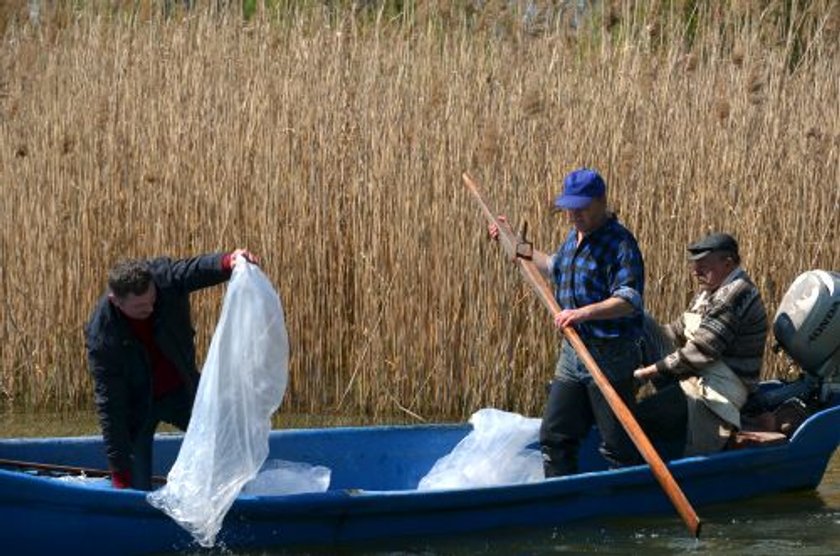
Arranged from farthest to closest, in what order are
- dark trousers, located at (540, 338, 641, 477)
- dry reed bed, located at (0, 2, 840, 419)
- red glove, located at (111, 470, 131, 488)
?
dry reed bed, located at (0, 2, 840, 419), dark trousers, located at (540, 338, 641, 477), red glove, located at (111, 470, 131, 488)

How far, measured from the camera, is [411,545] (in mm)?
7043

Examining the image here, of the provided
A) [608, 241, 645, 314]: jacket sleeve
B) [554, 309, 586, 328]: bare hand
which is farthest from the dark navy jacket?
[608, 241, 645, 314]: jacket sleeve

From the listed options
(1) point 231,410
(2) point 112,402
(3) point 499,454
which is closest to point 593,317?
(3) point 499,454

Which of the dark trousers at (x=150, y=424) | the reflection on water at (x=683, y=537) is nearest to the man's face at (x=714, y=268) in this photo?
the reflection on water at (x=683, y=537)

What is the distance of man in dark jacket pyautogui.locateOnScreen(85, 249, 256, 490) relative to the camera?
6676 mm

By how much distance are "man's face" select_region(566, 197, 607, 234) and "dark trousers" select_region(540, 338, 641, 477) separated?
0.45 m

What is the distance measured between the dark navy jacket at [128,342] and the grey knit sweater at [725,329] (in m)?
1.98

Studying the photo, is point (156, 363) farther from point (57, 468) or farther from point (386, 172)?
point (386, 172)

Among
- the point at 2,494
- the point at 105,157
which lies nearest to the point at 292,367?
the point at 105,157

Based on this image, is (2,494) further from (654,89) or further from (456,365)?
(654,89)

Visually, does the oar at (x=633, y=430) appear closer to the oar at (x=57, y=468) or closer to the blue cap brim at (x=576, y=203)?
the blue cap brim at (x=576, y=203)

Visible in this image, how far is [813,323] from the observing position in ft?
25.8

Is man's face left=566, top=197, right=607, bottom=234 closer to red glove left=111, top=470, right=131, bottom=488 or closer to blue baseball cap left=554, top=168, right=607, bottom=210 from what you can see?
blue baseball cap left=554, top=168, right=607, bottom=210

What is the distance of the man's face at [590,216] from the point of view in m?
7.18
